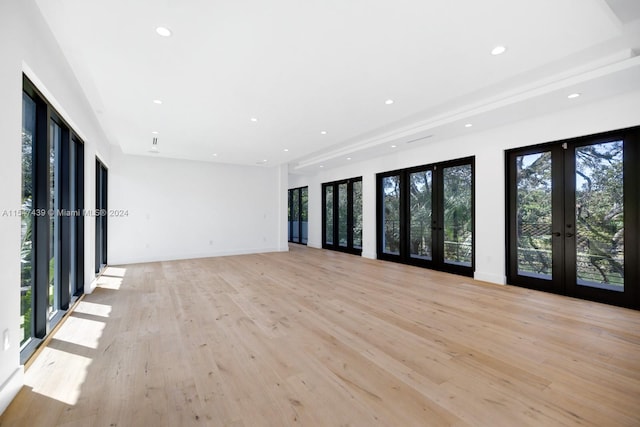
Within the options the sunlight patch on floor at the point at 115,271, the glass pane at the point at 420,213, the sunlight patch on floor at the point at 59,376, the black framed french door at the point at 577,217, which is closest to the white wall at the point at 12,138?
the sunlight patch on floor at the point at 59,376

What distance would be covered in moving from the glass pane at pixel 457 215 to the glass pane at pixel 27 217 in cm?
638

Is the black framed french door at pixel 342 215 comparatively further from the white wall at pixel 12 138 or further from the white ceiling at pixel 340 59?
the white wall at pixel 12 138

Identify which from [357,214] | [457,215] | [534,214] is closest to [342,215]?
[357,214]

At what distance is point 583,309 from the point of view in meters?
3.77

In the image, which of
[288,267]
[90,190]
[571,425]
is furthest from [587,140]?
[90,190]

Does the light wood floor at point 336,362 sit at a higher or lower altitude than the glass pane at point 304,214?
lower

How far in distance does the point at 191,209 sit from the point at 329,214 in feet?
14.2

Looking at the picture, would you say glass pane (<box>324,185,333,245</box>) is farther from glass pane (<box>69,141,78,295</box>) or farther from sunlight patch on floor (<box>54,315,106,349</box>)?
sunlight patch on floor (<box>54,315,106,349</box>)

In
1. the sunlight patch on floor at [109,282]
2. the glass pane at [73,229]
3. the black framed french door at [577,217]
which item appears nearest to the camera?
the black framed french door at [577,217]

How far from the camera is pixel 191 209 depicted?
8.08 m

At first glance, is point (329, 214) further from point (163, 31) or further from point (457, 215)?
point (163, 31)

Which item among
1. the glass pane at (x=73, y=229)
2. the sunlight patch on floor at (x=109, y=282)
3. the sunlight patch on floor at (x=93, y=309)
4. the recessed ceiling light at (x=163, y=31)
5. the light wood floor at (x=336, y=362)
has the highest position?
the recessed ceiling light at (x=163, y=31)

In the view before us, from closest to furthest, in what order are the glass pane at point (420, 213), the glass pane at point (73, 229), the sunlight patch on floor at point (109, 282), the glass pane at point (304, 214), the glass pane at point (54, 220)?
the glass pane at point (54, 220) < the glass pane at point (73, 229) < the sunlight patch on floor at point (109, 282) < the glass pane at point (420, 213) < the glass pane at point (304, 214)

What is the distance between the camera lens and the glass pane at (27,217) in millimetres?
2496
